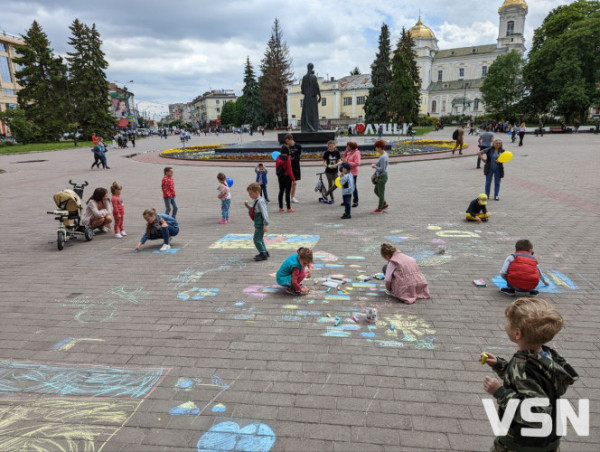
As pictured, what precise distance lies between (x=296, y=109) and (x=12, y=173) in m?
72.6

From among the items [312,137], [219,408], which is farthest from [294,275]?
[312,137]

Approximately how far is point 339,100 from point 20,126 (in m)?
64.3

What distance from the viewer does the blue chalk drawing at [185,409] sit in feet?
10.3

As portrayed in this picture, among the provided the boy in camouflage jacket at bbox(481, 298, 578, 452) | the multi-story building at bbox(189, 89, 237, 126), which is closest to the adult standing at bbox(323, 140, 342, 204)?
the boy in camouflage jacket at bbox(481, 298, 578, 452)

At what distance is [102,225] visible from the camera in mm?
8578

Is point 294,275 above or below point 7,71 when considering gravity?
below

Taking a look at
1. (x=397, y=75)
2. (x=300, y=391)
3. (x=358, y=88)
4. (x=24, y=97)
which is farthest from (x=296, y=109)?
(x=300, y=391)

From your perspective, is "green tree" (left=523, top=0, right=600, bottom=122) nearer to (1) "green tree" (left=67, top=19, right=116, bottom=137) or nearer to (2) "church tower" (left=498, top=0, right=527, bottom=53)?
(2) "church tower" (left=498, top=0, right=527, bottom=53)

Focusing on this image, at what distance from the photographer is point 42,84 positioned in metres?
46.2

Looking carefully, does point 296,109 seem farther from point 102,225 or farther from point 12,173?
point 102,225

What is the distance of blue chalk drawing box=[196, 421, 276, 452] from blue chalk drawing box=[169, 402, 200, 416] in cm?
27

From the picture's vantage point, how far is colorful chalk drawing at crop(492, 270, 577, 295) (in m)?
5.25

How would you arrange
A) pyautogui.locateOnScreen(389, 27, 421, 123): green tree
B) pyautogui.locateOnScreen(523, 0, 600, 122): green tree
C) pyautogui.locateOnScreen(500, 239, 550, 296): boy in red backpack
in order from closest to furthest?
1. pyautogui.locateOnScreen(500, 239, 550, 296): boy in red backpack
2. pyautogui.locateOnScreen(523, 0, 600, 122): green tree
3. pyautogui.locateOnScreen(389, 27, 421, 123): green tree

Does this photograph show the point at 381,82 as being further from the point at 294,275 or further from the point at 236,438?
the point at 236,438
